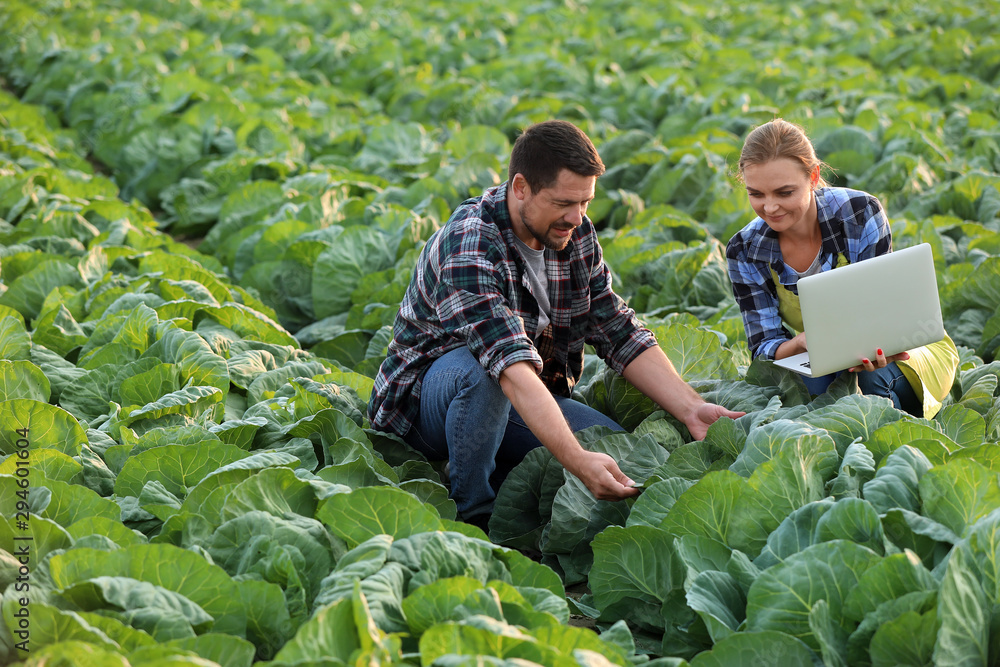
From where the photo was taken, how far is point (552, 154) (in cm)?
297

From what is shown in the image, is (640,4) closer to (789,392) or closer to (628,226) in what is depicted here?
(628,226)

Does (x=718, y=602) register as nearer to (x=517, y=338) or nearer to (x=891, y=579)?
(x=891, y=579)

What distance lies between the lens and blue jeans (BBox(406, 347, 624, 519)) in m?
3.19

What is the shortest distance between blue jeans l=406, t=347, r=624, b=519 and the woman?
74cm

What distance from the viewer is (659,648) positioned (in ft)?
8.64

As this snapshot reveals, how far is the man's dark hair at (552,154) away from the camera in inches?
117

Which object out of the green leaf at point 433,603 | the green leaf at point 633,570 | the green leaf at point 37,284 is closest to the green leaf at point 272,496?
the green leaf at point 433,603

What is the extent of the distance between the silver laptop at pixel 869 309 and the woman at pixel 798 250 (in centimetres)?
8

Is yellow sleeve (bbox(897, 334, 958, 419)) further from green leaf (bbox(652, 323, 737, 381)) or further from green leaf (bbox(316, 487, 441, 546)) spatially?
green leaf (bbox(316, 487, 441, 546))

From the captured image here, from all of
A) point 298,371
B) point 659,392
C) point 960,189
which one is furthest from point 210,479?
point 960,189

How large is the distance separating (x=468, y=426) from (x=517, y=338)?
1.34 feet

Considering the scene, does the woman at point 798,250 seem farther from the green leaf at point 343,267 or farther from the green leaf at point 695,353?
the green leaf at point 343,267

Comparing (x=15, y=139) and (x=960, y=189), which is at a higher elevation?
(x=15, y=139)

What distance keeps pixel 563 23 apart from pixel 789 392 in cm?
1161
